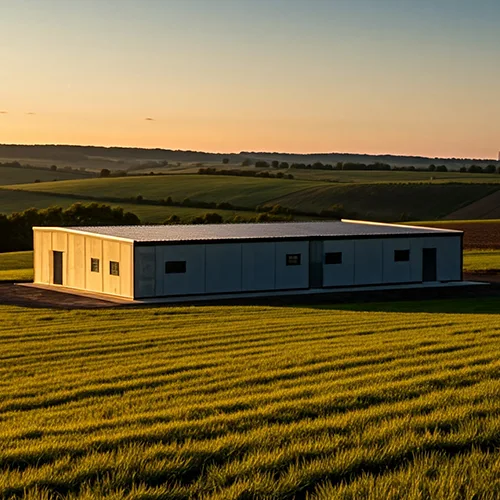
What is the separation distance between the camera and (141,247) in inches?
1715

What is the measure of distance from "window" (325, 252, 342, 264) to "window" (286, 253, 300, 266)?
5.93ft

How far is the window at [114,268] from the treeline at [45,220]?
44.5m

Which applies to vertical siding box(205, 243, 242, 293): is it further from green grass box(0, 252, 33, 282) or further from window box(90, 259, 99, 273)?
green grass box(0, 252, 33, 282)

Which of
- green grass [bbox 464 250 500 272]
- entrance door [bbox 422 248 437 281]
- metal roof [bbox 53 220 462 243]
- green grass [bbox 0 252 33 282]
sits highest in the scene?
metal roof [bbox 53 220 462 243]

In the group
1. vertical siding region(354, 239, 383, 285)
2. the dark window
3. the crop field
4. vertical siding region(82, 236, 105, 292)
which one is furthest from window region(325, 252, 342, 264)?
the crop field

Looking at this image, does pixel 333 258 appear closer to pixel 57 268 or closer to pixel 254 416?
pixel 57 268

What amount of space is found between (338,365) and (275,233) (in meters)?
33.9

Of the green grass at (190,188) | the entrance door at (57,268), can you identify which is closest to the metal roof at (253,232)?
the entrance door at (57,268)

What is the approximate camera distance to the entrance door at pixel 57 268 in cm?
5025

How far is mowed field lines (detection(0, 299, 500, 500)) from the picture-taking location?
909 cm

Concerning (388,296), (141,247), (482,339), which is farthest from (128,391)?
(388,296)

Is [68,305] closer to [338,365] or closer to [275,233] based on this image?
[275,233]

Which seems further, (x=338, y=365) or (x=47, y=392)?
(x=338, y=365)

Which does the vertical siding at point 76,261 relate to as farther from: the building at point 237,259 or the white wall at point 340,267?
the white wall at point 340,267
